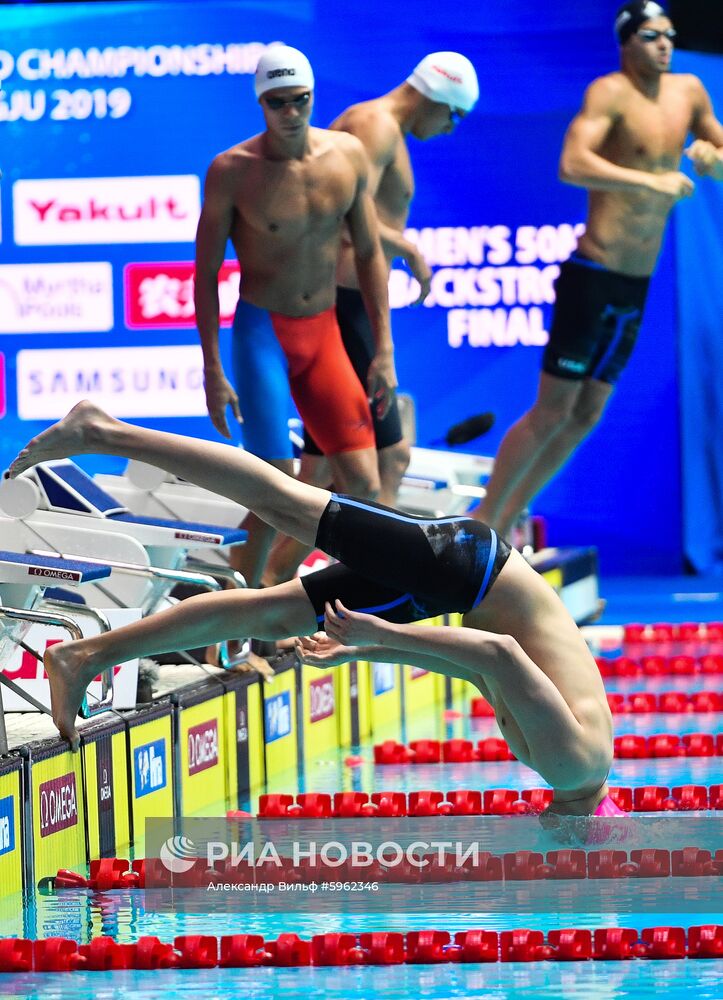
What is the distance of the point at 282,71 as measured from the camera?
576 centimetres

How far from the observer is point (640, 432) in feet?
36.7

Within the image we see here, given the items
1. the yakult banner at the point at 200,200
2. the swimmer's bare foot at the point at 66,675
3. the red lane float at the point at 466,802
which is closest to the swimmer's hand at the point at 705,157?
the red lane float at the point at 466,802

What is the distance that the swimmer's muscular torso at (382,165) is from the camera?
6598mm

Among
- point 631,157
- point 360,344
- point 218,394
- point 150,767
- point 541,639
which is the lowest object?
point 150,767

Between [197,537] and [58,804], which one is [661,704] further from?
[58,804]

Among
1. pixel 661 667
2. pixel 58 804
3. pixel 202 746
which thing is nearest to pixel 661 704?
pixel 661 667

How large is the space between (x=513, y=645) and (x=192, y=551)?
323 centimetres

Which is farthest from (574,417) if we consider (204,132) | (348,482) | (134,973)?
(204,132)

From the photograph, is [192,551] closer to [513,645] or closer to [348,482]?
[348,482]

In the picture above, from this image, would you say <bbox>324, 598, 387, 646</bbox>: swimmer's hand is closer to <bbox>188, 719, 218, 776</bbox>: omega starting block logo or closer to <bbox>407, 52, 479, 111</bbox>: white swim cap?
<bbox>188, 719, 218, 776</bbox>: omega starting block logo

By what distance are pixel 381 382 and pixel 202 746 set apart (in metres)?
1.38

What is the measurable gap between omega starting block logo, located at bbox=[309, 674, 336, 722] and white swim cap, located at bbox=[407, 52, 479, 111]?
7.04ft

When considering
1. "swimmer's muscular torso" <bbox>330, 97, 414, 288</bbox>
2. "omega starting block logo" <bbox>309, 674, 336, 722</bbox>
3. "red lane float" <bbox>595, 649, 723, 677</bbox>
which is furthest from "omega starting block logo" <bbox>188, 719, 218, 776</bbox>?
"red lane float" <bbox>595, 649, 723, 677</bbox>

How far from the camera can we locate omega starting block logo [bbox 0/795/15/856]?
4.59 m
